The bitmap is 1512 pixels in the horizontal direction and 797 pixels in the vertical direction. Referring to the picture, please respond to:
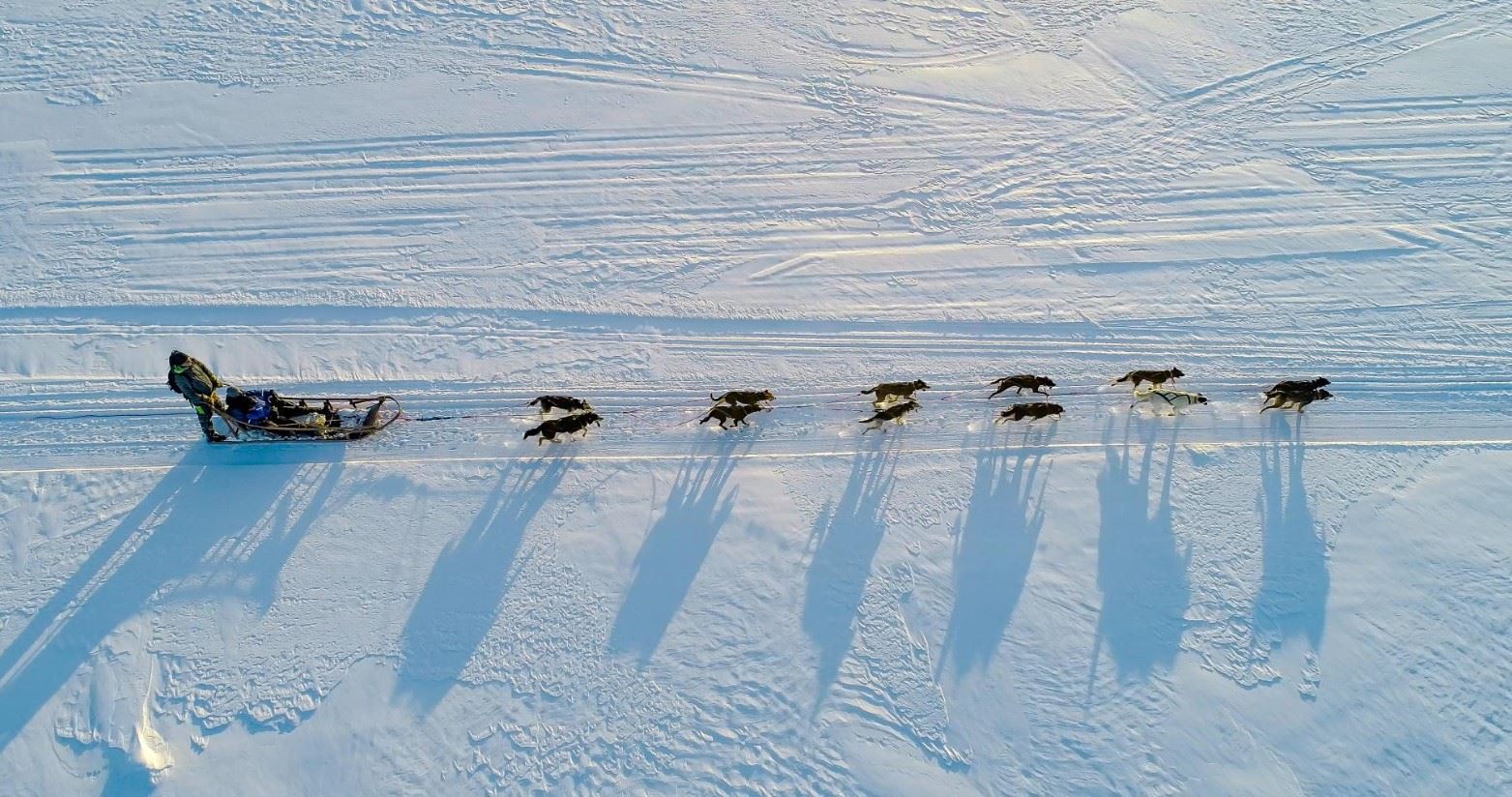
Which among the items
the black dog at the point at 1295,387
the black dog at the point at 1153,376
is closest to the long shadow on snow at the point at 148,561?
the black dog at the point at 1153,376

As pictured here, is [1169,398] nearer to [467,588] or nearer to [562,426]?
[562,426]

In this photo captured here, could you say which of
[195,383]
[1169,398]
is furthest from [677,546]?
[1169,398]

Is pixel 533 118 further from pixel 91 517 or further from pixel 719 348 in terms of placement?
pixel 91 517

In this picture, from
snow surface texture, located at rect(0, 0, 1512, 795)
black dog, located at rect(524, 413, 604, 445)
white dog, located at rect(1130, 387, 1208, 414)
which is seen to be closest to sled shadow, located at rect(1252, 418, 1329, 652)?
snow surface texture, located at rect(0, 0, 1512, 795)

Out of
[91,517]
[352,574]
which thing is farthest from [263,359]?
[352,574]

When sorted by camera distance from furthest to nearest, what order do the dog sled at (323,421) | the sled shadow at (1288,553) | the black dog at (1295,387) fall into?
the black dog at (1295,387) < the dog sled at (323,421) < the sled shadow at (1288,553)

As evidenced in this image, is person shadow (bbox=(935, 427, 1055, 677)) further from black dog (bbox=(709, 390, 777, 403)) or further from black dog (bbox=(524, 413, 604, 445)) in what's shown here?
black dog (bbox=(524, 413, 604, 445))

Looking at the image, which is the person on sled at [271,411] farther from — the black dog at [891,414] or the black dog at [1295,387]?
the black dog at [1295,387]
